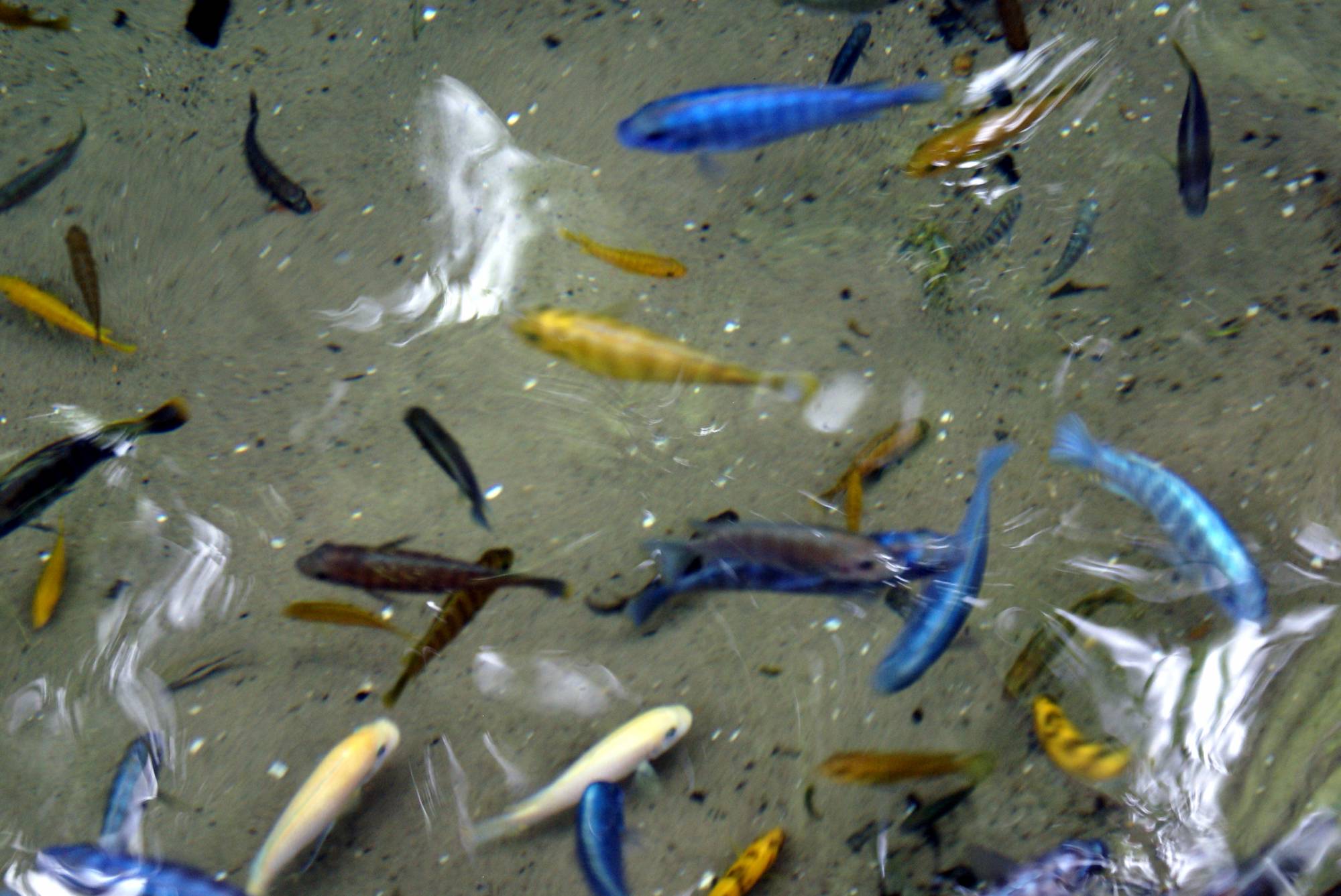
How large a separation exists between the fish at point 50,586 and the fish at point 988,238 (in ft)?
10.7

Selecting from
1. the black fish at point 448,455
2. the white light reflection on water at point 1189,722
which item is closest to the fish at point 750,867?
the white light reflection on water at point 1189,722

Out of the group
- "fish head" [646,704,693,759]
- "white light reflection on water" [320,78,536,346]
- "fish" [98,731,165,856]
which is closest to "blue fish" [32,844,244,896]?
"fish" [98,731,165,856]

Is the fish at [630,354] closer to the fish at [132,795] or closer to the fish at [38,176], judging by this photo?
the fish at [132,795]

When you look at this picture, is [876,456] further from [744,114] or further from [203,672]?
[203,672]

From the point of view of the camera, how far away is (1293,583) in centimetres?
226

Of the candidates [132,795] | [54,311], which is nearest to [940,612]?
[132,795]

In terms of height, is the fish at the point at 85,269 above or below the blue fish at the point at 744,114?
below

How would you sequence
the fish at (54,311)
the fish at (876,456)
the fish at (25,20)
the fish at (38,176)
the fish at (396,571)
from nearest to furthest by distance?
the fish at (396,571) < the fish at (876,456) < the fish at (54,311) < the fish at (38,176) < the fish at (25,20)

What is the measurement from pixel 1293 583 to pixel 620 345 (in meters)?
1.96

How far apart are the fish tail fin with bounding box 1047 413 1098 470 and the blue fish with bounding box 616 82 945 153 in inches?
45.1

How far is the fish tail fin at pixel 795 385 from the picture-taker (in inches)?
113

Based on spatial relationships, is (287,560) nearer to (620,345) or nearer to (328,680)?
(328,680)

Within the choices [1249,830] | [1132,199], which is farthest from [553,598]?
[1132,199]

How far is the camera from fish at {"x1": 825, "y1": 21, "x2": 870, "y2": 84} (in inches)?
137
